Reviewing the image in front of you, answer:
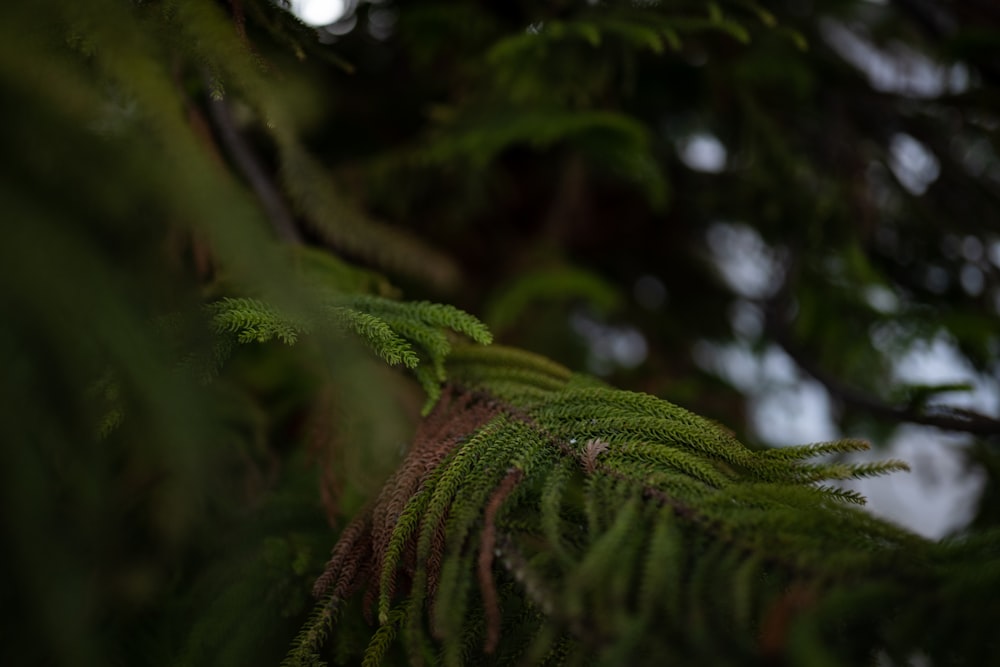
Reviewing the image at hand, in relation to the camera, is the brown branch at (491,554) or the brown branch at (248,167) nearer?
the brown branch at (491,554)

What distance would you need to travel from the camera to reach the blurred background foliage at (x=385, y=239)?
69cm

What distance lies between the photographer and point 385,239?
1.92 metres

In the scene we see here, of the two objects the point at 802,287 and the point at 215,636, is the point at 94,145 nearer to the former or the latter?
the point at 215,636

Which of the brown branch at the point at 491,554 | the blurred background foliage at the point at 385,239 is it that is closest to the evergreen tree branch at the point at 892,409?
the blurred background foliage at the point at 385,239

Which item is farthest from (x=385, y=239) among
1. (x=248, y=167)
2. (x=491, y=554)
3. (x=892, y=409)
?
(x=892, y=409)

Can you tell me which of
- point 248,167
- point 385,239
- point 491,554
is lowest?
point 491,554

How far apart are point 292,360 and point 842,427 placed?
2.45 metres

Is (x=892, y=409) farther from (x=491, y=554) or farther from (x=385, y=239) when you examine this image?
(x=385, y=239)

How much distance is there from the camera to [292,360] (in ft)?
6.66

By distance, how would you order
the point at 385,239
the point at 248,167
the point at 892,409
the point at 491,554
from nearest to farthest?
1. the point at 491,554
2. the point at 892,409
3. the point at 248,167
4. the point at 385,239

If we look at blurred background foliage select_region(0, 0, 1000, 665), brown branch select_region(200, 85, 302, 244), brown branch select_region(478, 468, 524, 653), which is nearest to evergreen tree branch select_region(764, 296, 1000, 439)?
blurred background foliage select_region(0, 0, 1000, 665)

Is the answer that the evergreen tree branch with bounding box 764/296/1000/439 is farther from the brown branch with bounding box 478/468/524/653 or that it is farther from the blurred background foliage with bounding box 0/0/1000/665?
the brown branch with bounding box 478/468/524/653

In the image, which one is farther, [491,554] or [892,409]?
[892,409]

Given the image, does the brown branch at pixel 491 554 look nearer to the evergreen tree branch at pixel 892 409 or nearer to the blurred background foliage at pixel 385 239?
the blurred background foliage at pixel 385 239
